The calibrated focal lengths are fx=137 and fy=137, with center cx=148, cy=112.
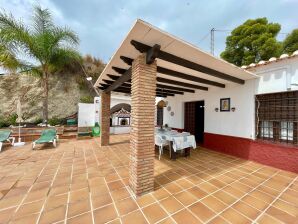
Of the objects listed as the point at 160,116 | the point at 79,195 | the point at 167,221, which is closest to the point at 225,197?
the point at 167,221

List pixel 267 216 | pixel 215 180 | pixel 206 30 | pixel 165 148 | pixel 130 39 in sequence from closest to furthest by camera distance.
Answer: pixel 267 216
pixel 130 39
pixel 215 180
pixel 165 148
pixel 206 30

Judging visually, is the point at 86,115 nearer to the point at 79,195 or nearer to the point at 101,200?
the point at 79,195

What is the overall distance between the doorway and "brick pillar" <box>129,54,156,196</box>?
600 centimetres

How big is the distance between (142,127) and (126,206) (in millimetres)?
1501

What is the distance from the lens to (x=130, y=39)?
262cm

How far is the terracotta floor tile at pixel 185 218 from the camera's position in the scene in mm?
2205

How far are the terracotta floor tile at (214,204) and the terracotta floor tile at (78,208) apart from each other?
223 cm

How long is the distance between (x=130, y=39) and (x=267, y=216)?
4.00 meters

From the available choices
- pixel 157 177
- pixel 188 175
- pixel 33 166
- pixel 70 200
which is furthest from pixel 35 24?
pixel 188 175

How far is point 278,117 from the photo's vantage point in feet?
15.4

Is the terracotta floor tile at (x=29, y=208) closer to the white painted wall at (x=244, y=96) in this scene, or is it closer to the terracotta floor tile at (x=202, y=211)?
the terracotta floor tile at (x=202, y=211)

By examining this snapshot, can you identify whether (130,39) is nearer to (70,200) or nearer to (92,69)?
(70,200)

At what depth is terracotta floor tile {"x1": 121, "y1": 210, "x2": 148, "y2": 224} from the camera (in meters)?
2.20

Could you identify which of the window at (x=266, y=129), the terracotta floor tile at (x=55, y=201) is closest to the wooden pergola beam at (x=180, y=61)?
the window at (x=266, y=129)
